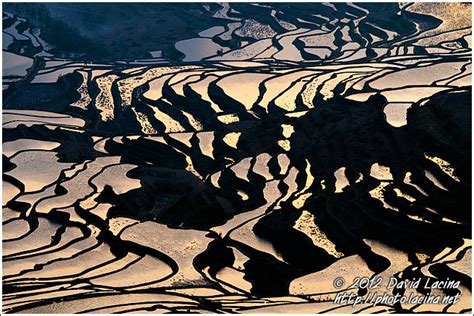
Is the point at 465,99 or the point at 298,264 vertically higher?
the point at 465,99

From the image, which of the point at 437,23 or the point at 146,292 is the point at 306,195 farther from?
the point at 437,23

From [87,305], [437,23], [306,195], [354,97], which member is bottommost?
[87,305]

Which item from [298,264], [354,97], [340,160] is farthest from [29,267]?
[354,97]

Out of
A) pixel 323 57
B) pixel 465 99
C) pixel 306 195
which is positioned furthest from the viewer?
pixel 323 57

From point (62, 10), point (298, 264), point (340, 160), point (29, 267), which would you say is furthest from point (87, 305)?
point (62, 10)

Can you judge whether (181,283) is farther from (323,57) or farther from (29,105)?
(323,57)

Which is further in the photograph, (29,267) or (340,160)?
(340,160)

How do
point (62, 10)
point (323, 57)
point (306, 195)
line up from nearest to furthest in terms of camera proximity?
point (306, 195) → point (323, 57) → point (62, 10)
